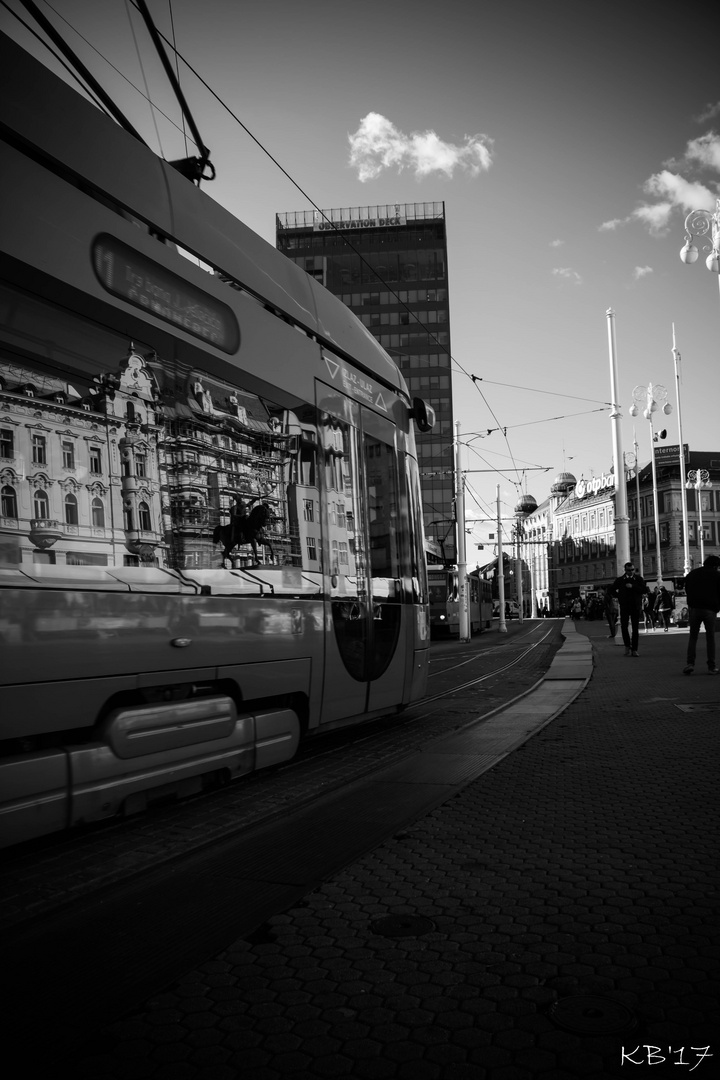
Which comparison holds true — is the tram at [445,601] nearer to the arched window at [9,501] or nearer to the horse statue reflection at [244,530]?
the horse statue reflection at [244,530]

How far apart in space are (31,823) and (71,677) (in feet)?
2.14

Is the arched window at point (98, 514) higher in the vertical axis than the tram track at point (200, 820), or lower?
higher

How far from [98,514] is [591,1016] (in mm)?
3029

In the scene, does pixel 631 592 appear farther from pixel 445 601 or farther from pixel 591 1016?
pixel 445 601

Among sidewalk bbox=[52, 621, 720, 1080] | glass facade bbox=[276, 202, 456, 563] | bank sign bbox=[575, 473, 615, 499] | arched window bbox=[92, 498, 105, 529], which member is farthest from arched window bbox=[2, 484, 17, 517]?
bank sign bbox=[575, 473, 615, 499]

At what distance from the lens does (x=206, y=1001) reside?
8.24ft

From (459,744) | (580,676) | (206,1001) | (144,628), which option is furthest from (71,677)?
(580,676)

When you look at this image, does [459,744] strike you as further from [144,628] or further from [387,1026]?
[387,1026]

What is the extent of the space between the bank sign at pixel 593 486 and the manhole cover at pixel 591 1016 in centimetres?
9892

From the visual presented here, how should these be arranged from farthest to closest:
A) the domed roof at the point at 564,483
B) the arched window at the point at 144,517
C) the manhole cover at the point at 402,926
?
the domed roof at the point at 564,483, the arched window at the point at 144,517, the manhole cover at the point at 402,926

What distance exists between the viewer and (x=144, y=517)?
179 inches

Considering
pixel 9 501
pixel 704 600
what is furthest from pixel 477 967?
pixel 704 600

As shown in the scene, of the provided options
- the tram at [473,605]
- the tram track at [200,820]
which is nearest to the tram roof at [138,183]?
the tram track at [200,820]

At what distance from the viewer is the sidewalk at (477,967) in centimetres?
217
